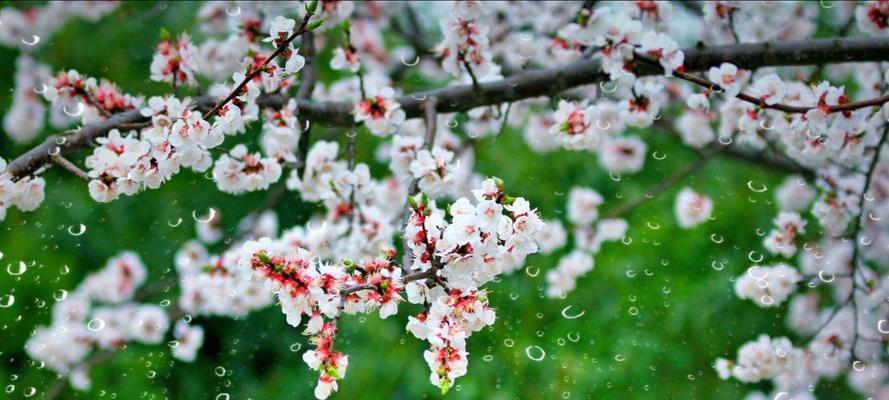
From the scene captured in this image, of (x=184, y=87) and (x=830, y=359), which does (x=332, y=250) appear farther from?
(x=830, y=359)

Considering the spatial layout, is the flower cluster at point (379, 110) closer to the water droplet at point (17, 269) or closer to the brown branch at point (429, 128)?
the brown branch at point (429, 128)

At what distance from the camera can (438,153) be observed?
2.97 feet

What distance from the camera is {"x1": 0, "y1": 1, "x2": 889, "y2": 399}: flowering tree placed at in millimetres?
658

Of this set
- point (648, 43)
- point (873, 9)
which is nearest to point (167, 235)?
point (648, 43)

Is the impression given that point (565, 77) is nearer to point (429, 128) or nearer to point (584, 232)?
point (429, 128)

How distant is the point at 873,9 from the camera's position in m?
1.04

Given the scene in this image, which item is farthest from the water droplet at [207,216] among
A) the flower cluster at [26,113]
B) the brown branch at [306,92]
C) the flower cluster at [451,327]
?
the flower cluster at [451,327]

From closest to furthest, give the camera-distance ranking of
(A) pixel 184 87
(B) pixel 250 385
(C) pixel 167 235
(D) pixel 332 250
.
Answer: (A) pixel 184 87 → (D) pixel 332 250 → (B) pixel 250 385 → (C) pixel 167 235

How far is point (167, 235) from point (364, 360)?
26.1 inches

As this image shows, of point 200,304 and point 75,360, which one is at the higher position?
point 200,304

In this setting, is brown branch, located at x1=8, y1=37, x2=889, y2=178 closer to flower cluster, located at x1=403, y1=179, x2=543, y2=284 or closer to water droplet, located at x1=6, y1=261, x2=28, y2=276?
flower cluster, located at x1=403, y1=179, x2=543, y2=284

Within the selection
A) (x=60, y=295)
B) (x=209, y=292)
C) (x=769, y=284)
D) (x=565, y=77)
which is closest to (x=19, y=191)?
(x=565, y=77)

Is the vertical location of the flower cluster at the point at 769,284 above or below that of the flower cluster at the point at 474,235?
below

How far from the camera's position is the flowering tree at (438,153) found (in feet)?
2.16
